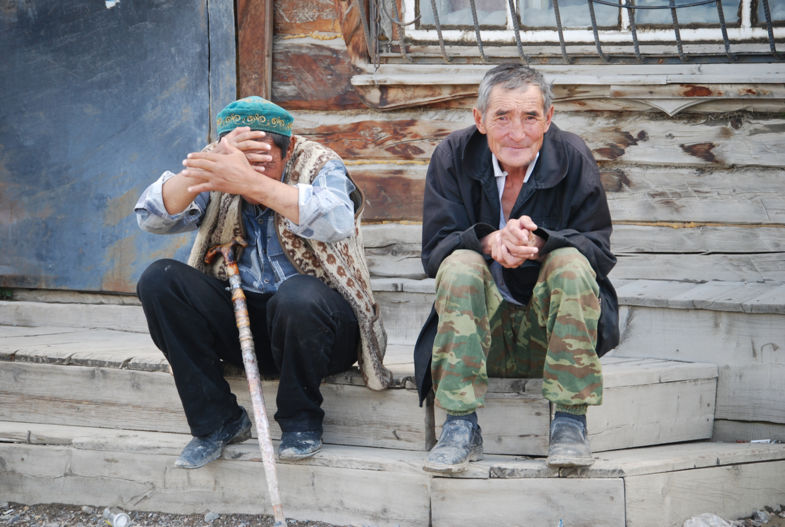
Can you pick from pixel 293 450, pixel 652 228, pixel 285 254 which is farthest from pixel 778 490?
pixel 285 254

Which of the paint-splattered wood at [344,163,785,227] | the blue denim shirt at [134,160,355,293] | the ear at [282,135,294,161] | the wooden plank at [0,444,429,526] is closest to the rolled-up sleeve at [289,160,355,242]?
the blue denim shirt at [134,160,355,293]

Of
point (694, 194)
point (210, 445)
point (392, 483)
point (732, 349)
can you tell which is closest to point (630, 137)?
point (694, 194)

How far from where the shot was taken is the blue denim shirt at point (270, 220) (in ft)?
9.51

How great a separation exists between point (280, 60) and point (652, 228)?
1833mm

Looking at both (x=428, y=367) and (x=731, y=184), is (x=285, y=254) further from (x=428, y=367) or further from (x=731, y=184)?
(x=731, y=184)

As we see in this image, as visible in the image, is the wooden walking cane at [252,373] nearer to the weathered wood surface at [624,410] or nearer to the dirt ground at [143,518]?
the dirt ground at [143,518]

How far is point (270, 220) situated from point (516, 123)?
901 mm

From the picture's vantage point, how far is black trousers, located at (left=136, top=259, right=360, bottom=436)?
2.89 metres

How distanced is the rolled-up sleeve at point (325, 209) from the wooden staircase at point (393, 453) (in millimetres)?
589

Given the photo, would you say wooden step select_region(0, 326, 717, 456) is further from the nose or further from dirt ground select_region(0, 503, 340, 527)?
the nose

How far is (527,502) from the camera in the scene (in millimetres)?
2850

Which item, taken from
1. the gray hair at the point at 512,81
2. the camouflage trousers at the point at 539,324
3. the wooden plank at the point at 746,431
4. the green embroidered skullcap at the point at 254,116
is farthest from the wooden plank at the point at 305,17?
the wooden plank at the point at 746,431

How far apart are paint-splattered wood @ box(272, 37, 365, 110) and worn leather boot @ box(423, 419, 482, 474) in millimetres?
1836

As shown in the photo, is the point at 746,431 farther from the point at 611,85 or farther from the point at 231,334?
the point at 231,334
